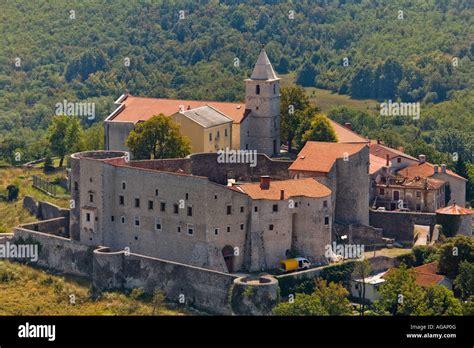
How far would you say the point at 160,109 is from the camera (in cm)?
8100

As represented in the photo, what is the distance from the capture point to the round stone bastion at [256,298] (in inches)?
2334

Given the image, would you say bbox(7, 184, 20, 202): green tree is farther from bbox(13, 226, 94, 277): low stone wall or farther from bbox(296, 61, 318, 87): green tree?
bbox(296, 61, 318, 87): green tree

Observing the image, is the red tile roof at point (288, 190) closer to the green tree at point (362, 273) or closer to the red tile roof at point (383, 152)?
the green tree at point (362, 273)

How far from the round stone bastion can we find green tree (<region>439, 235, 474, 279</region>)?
10157 millimetres

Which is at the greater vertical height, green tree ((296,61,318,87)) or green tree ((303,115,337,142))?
green tree ((296,61,318,87))

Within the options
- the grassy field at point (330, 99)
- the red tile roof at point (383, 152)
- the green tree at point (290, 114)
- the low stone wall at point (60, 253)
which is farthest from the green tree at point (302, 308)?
the grassy field at point (330, 99)

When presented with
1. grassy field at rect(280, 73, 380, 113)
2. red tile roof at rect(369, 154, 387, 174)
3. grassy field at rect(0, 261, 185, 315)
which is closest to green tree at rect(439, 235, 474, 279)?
red tile roof at rect(369, 154, 387, 174)

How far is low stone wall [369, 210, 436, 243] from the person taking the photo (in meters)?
71.6

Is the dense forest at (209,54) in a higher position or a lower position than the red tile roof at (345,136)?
higher

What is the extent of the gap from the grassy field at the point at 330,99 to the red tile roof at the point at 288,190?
63922 millimetres

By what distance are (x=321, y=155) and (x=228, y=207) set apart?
8.97 meters

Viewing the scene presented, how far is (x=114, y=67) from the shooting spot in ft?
459
